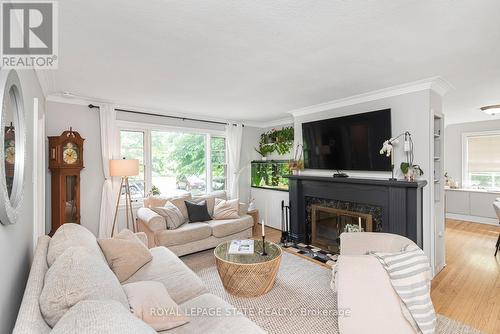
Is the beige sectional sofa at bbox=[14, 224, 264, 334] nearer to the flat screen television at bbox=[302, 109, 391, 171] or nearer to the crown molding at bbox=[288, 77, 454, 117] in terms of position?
the flat screen television at bbox=[302, 109, 391, 171]

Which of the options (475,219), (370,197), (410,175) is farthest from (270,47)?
(475,219)

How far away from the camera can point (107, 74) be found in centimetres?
259

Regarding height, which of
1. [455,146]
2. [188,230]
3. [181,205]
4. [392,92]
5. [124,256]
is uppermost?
[392,92]

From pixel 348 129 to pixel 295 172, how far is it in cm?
124

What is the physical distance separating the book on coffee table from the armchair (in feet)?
3.55

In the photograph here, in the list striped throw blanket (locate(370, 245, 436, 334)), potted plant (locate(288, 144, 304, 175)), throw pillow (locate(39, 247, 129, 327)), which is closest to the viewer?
throw pillow (locate(39, 247, 129, 327))

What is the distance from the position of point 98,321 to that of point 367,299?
1719 mm

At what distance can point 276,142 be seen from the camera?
5414mm

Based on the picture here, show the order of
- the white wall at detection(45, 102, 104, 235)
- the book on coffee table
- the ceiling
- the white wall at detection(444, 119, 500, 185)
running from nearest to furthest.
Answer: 1. the ceiling
2. the book on coffee table
3. the white wall at detection(45, 102, 104, 235)
4. the white wall at detection(444, 119, 500, 185)

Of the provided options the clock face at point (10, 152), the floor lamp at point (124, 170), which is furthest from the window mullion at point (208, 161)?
the clock face at point (10, 152)

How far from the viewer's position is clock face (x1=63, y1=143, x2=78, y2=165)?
10.8 feet

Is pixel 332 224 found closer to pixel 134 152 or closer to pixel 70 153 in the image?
pixel 134 152

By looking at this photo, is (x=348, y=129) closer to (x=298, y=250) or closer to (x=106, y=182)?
(x=298, y=250)

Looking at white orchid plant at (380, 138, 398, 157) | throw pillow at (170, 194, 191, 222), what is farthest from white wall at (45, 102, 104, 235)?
white orchid plant at (380, 138, 398, 157)
